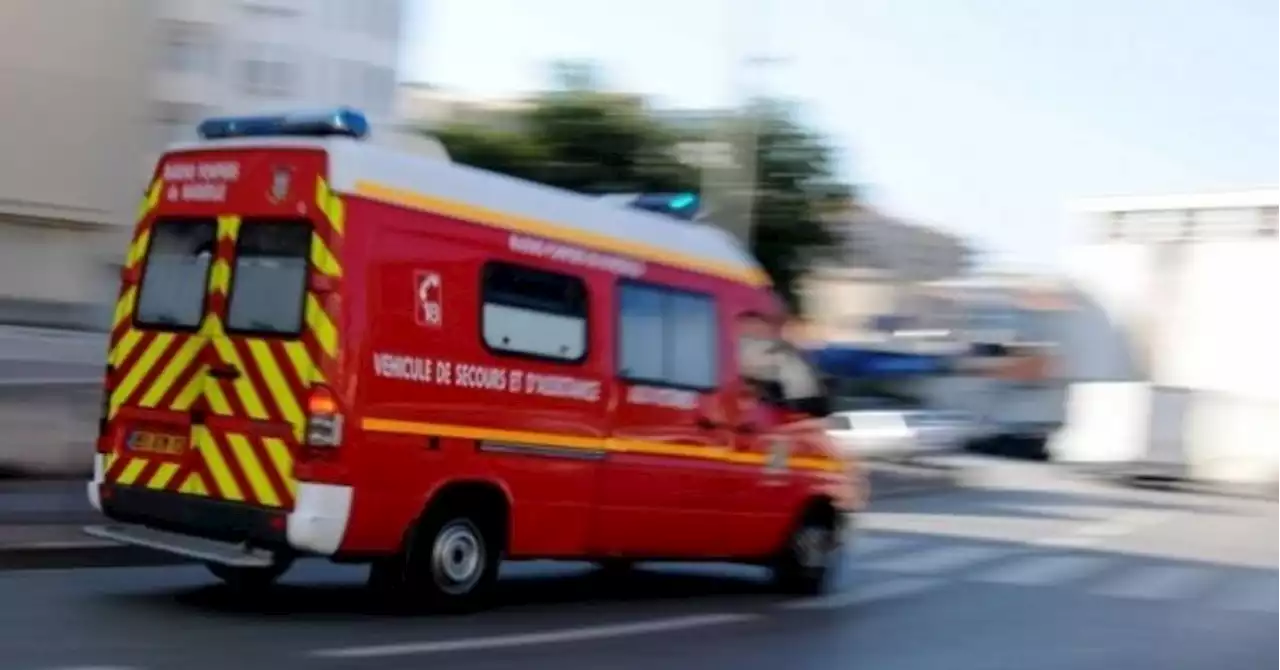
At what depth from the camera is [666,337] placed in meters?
12.0

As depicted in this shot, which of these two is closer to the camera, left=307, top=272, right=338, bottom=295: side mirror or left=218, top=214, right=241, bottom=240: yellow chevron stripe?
left=307, top=272, right=338, bottom=295: side mirror

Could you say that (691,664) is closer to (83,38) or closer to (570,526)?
(570,526)

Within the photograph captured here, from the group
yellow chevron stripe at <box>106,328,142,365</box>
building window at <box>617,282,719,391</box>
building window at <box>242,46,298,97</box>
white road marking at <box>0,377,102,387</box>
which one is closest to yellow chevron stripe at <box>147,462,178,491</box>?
yellow chevron stripe at <box>106,328,142,365</box>

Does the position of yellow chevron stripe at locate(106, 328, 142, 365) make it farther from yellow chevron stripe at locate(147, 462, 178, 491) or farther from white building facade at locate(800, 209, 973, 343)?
white building facade at locate(800, 209, 973, 343)

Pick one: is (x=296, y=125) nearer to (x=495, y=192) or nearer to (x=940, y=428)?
(x=495, y=192)

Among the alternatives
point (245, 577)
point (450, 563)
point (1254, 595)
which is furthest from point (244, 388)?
point (1254, 595)

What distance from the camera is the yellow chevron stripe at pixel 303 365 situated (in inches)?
376

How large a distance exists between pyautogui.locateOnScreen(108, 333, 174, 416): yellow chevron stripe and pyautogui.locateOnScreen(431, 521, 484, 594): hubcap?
5.90 ft

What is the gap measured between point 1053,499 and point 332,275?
20318 millimetres

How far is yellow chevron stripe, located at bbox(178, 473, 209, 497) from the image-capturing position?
9914 mm

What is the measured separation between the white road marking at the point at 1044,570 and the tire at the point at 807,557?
2.42 meters

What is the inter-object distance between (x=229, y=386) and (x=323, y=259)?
890 millimetres

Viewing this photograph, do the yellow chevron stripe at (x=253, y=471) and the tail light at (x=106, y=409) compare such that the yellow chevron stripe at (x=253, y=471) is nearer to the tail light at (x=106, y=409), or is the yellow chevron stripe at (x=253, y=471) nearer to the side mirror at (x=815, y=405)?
the tail light at (x=106, y=409)

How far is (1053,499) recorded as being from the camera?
28.2 metres
